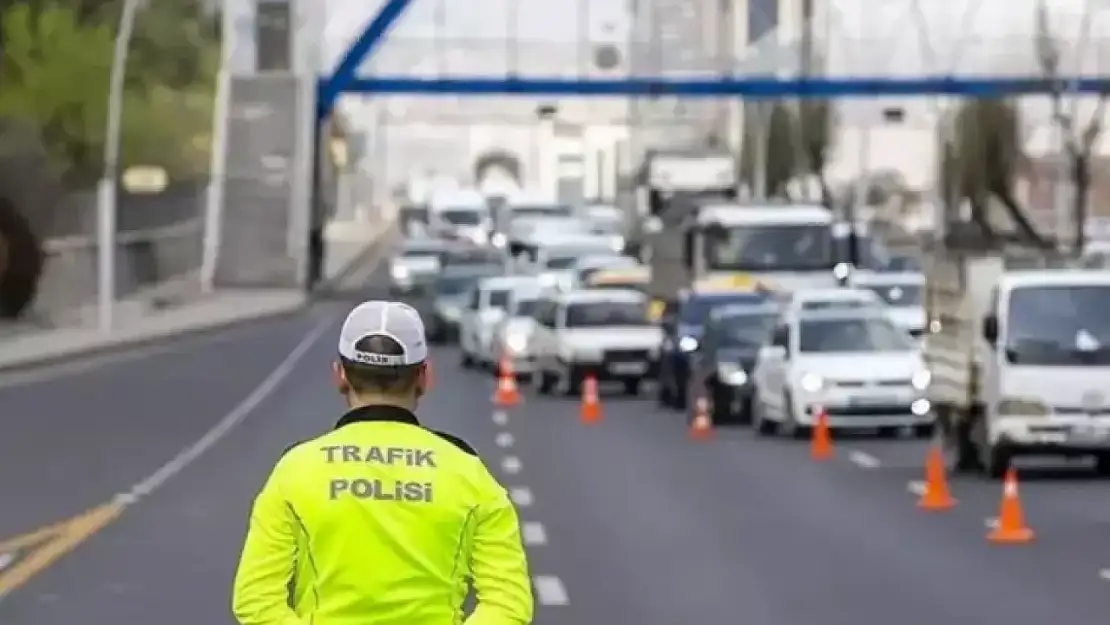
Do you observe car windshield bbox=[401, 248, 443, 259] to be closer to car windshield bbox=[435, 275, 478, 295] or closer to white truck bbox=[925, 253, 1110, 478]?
car windshield bbox=[435, 275, 478, 295]

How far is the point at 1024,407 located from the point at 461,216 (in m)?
103

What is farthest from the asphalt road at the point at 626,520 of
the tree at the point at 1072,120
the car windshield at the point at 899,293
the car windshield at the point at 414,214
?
the car windshield at the point at 414,214

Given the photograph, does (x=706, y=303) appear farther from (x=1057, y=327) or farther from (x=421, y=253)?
(x=421, y=253)

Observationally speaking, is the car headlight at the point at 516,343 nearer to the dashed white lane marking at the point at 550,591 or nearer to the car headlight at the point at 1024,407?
the car headlight at the point at 1024,407

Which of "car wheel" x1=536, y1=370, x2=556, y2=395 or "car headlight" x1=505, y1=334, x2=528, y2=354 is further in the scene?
"car headlight" x1=505, y1=334, x2=528, y2=354

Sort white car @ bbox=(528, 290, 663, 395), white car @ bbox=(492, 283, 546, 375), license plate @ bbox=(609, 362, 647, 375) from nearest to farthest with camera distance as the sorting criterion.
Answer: white car @ bbox=(528, 290, 663, 395)
license plate @ bbox=(609, 362, 647, 375)
white car @ bbox=(492, 283, 546, 375)

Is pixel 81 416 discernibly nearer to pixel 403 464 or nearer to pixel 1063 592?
pixel 1063 592

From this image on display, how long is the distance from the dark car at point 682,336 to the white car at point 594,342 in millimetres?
826

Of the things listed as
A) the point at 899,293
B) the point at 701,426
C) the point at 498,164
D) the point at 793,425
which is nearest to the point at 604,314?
the point at 899,293

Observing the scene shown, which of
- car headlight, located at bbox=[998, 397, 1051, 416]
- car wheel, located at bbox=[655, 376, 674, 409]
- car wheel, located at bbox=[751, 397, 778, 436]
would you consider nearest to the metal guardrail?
car wheel, located at bbox=[655, 376, 674, 409]

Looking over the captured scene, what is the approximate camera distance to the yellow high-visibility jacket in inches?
225

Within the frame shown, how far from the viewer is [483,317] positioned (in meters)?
51.9

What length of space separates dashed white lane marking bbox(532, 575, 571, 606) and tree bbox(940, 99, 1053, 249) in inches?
3133

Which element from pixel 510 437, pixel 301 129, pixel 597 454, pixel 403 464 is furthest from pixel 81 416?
pixel 301 129
